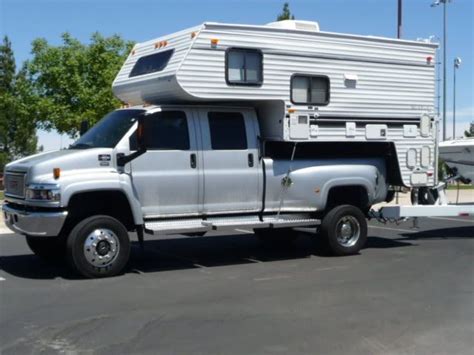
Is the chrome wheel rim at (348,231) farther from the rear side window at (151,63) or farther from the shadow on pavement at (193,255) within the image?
the rear side window at (151,63)

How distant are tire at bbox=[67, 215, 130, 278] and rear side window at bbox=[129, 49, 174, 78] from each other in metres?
2.37

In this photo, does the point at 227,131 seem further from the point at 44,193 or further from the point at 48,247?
the point at 48,247

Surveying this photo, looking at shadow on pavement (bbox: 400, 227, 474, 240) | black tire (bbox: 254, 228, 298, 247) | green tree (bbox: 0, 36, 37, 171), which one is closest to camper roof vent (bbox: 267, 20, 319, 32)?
black tire (bbox: 254, 228, 298, 247)

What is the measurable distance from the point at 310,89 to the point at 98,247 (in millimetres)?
4009

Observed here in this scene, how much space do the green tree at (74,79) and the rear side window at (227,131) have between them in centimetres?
1688

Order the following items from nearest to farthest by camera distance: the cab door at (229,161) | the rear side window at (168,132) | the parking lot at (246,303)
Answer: the parking lot at (246,303)
the rear side window at (168,132)
the cab door at (229,161)

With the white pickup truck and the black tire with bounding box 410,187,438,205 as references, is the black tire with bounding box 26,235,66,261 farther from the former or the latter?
the black tire with bounding box 410,187,438,205

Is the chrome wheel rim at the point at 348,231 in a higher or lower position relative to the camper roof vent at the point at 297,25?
lower

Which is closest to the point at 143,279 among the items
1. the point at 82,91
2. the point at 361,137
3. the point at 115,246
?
the point at 115,246

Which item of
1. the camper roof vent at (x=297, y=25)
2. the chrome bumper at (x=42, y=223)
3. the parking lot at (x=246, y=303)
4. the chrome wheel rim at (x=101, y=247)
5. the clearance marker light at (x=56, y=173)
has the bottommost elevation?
the parking lot at (x=246, y=303)

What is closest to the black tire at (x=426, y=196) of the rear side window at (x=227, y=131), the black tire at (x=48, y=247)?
the rear side window at (x=227, y=131)

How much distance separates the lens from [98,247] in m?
8.72

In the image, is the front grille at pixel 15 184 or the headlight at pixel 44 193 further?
the front grille at pixel 15 184

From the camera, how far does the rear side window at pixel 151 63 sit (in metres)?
9.72
